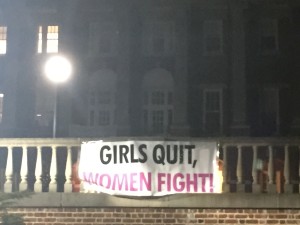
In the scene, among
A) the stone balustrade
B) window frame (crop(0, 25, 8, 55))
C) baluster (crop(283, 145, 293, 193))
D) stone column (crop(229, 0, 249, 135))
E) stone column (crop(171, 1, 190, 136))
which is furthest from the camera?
window frame (crop(0, 25, 8, 55))

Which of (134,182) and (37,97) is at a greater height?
(37,97)

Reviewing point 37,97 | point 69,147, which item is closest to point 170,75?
point 37,97

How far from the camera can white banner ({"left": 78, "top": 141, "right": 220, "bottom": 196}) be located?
9.76m

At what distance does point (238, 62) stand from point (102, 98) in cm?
663

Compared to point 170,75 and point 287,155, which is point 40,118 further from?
point 287,155

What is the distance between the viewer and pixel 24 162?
10.2 m

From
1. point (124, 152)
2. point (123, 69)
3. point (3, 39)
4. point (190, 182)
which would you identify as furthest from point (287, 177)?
point (3, 39)

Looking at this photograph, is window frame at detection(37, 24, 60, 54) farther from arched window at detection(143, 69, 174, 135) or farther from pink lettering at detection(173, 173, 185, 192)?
pink lettering at detection(173, 173, 185, 192)

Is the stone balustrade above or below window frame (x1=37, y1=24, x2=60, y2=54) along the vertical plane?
below

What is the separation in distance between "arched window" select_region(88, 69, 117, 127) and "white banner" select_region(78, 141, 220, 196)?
14.3 metres

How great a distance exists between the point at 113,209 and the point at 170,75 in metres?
15.0

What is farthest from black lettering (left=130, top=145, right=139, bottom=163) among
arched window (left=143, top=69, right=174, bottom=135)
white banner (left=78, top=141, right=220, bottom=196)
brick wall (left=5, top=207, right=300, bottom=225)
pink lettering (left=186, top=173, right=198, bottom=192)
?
arched window (left=143, top=69, right=174, bottom=135)

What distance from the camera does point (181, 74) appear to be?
23.9 metres

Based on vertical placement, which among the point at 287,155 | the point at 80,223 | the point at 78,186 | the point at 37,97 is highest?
the point at 37,97
